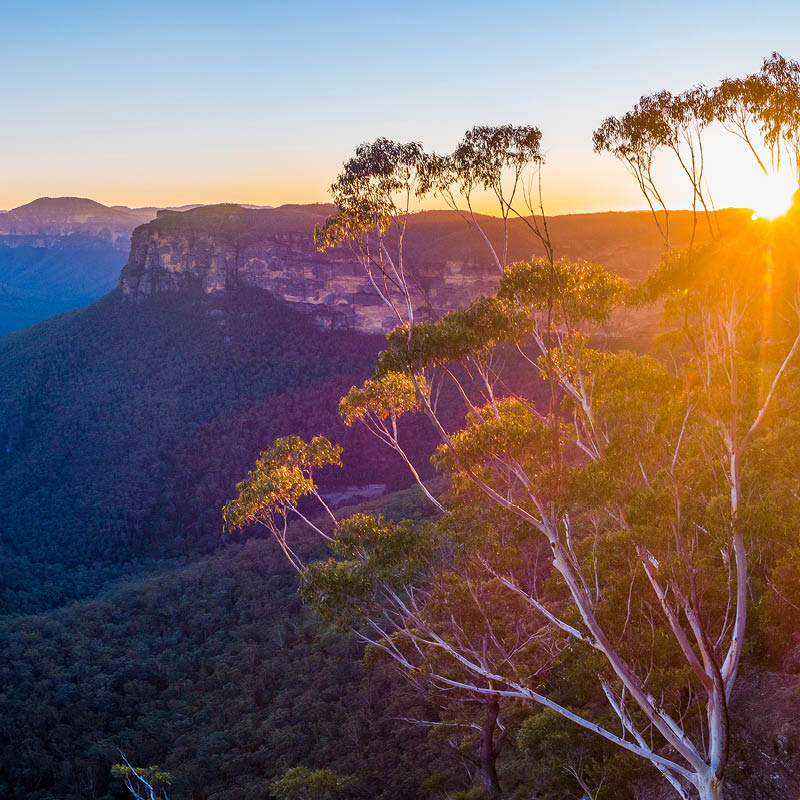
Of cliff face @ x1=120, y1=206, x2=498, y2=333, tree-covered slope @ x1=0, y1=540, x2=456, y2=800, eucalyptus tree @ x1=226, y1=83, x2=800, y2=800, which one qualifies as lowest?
tree-covered slope @ x1=0, y1=540, x2=456, y2=800

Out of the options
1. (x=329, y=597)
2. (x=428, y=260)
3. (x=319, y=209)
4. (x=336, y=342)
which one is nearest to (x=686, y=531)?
(x=329, y=597)

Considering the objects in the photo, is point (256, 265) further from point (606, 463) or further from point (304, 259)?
point (606, 463)

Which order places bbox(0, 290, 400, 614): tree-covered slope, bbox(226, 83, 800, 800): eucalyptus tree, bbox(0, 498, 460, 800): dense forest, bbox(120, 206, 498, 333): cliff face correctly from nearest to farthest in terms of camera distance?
bbox(226, 83, 800, 800): eucalyptus tree → bbox(0, 498, 460, 800): dense forest → bbox(0, 290, 400, 614): tree-covered slope → bbox(120, 206, 498, 333): cliff face

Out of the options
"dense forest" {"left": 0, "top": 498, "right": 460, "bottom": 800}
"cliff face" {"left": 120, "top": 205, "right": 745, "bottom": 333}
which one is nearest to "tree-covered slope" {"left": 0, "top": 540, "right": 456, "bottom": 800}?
"dense forest" {"left": 0, "top": 498, "right": 460, "bottom": 800}

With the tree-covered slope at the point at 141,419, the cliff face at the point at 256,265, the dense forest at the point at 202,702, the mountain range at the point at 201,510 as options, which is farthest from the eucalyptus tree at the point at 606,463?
the cliff face at the point at 256,265

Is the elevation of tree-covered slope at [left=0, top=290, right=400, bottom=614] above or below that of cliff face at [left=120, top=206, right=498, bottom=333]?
below

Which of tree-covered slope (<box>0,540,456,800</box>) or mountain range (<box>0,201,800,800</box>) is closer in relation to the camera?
tree-covered slope (<box>0,540,456,800</box>)

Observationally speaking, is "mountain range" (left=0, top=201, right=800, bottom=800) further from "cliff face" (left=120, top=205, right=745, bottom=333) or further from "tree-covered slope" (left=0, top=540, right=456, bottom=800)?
"cliff face" (left=120, top=205, right=745, bottom=333)

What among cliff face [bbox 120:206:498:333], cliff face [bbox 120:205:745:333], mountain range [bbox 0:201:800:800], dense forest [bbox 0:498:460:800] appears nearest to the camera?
dense forest [bbox 0:498:460:800]

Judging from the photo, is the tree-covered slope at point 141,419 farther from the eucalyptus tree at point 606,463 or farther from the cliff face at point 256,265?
the eucalyptus tree at point 606,463
